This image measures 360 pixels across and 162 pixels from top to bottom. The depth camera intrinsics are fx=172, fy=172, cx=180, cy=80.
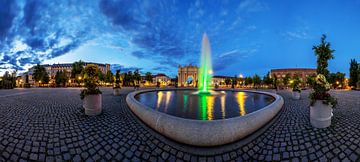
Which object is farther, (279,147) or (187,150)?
(279,147)

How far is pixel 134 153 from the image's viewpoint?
15.4 ft

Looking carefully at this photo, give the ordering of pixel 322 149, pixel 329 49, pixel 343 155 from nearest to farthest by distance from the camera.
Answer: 1. pixel 343 155
2. pixel 322 149
3. pixel 329 49

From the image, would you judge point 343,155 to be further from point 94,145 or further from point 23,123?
point 23,123

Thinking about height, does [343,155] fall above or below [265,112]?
below

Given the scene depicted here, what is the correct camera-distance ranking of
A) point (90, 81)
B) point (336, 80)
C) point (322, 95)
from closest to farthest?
point (322, 95) < point (90, 81) < point (336, 80)

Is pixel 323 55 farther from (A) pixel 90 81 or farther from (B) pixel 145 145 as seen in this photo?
(A) pixel 90 81

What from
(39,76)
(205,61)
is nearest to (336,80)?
(205,61)

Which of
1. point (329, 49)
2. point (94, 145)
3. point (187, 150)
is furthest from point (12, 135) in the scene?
point (329, 49)

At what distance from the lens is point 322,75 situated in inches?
299

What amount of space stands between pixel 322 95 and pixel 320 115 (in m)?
0.92

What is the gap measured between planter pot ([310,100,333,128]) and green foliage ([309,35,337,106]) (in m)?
0.17

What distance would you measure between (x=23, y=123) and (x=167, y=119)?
597 cm

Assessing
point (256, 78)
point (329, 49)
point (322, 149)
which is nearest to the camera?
point (322, 149)

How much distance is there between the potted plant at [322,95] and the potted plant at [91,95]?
9.77 m
